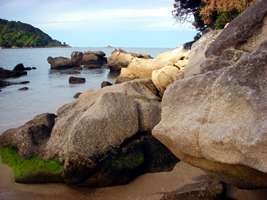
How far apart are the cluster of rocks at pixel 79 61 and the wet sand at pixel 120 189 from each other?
53.2m

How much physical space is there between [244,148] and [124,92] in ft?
22.9

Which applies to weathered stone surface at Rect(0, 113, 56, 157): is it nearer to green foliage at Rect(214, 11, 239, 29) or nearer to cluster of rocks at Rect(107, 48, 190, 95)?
cluster of rocks at Rect(107, 48, 190, 95)

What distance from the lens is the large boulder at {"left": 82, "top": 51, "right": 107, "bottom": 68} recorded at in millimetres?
66000

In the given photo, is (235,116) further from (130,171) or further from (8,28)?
(8,28)

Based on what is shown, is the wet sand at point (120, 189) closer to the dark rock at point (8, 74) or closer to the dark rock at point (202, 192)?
the dark rock at point (202, 192)

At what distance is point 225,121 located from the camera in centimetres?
704

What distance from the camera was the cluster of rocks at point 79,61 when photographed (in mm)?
64375

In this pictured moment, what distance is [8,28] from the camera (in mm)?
164625

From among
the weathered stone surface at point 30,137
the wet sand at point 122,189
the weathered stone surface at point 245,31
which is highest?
the weathered stone surface at point 245,31

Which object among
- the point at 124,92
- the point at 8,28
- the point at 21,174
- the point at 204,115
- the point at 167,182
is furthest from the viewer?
the point at 8,28

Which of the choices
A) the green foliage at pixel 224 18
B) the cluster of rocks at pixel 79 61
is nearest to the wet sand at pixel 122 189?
the green foliage at pixel 224 18

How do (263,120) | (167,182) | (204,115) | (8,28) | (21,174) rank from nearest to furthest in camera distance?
(263,120) → (204,115) → (167,182) → (21,174) → (8,28)

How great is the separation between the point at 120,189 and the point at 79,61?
55.5 metres

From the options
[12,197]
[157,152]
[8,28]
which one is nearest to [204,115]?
[157,152]
